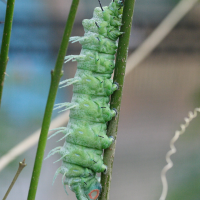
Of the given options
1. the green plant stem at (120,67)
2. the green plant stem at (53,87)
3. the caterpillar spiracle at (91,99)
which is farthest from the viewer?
the caterpillar spiracle at (91,99)

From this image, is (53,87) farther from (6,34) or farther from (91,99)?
(91,99)

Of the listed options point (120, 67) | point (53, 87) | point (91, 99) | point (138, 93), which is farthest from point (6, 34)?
point (138, 93)

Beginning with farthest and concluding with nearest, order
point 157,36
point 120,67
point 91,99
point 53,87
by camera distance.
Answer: point 157,36
point 91,99
point 120,67
point 53,87

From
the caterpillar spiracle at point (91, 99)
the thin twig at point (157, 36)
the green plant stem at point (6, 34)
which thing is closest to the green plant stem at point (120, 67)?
the caterpillar spiracle at point (91, 99)

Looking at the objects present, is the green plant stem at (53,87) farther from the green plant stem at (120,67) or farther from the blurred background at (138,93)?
the blurred background at (138,93)

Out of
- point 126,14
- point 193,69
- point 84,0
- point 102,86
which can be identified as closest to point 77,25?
point 84,0

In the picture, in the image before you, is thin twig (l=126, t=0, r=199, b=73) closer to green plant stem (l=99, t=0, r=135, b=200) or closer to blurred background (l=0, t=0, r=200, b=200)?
blurred background (l=0, t=0, r=200, b=200)

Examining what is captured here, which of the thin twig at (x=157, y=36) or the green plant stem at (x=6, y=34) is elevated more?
the thin twig at (x=157, y=36)
